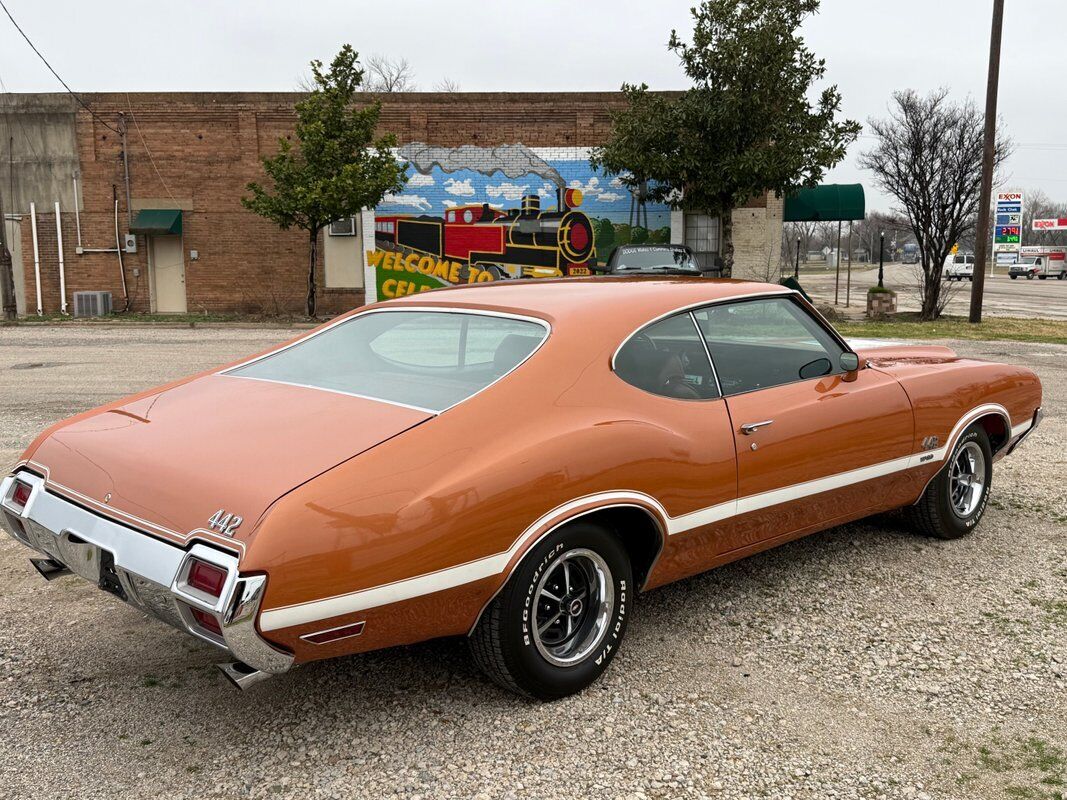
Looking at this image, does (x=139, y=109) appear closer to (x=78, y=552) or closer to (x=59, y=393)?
(x=59, y=393)

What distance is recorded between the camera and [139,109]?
88.1 feet

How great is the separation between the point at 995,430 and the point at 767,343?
173 cm

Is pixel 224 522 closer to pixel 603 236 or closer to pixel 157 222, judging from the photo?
pixel 603 236

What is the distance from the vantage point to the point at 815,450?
3965 millimetres

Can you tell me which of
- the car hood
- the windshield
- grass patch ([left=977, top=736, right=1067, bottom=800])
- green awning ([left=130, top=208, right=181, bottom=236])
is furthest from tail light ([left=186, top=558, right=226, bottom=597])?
green awning ([left=130, top=208, right=181, bottom=236])

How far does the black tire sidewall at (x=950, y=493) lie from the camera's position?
4797 mm

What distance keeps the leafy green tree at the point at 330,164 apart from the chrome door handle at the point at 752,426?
19897 millimetres

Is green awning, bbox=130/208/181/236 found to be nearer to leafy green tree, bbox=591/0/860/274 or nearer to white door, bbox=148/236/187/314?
white door, bbox=148/236/187/314

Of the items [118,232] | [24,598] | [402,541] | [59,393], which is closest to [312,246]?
[118,232]

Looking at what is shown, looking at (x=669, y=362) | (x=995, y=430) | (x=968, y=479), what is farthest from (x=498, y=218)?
(x=669, y=362)

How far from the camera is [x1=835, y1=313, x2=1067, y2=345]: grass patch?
1859 cm

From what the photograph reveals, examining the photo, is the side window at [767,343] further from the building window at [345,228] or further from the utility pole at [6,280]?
the building window at [345,228]

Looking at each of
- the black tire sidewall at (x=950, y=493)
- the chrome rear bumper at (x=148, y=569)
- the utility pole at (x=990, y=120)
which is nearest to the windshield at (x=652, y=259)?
the utility pole at (x=990, y=120)

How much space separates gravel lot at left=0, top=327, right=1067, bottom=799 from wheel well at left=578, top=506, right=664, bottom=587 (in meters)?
0.38
